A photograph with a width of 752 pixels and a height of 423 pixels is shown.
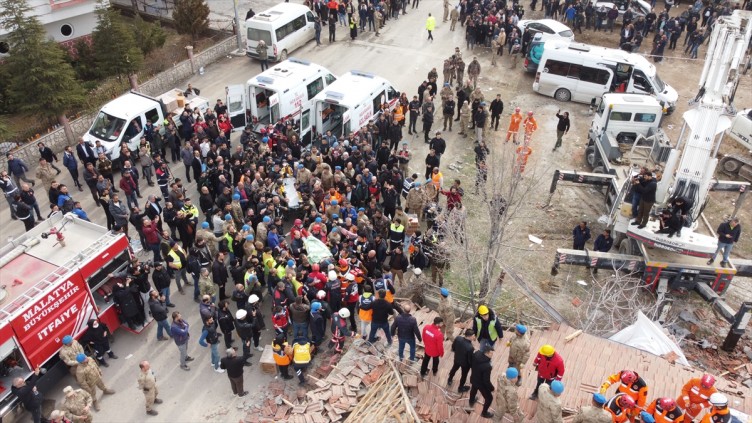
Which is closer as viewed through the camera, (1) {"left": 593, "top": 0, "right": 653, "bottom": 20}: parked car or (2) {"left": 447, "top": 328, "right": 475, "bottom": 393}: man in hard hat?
(2) {"left": 447, "top": 328, "right": 475, "bottom": 393}: man in hard hat

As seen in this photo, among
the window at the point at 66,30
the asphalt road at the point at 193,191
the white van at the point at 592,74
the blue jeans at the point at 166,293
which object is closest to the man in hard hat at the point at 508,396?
the asphalt road at the point at 193,191

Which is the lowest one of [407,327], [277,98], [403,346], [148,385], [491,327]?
[148,385]

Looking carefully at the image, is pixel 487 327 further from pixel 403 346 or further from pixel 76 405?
pixel 76 405

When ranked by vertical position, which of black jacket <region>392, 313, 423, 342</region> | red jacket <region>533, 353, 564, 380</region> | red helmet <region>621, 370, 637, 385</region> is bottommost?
black jacket <region>392, 313, 423, 342</region>

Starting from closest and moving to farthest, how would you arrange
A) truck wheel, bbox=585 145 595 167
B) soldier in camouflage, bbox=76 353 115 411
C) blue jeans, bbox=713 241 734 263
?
1. soldier in camouflage, bbox=76 353 115 411
2. blue jeans, bbox=713 241 734 263
3. truck wheel, bbox=585 145 595 167

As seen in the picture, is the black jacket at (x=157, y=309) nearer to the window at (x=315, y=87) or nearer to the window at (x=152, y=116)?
the window at (x=152, y=116)

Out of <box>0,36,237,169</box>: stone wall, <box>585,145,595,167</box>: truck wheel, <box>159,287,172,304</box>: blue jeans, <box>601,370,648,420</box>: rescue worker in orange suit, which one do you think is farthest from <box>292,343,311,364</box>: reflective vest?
<box>0,36,237,169</box>: stone wall

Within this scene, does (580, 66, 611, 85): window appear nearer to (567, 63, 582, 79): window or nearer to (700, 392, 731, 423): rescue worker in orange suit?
(567, 63, 582, 79): window

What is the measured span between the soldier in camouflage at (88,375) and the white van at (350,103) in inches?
395

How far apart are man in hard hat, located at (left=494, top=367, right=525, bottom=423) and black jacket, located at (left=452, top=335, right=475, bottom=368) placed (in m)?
0.65

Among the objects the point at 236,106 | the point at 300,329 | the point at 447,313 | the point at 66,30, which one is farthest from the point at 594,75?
the point at 66,30

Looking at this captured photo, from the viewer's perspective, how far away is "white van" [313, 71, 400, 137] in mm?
18469

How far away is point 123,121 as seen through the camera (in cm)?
1820

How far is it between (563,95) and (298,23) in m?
11.4
